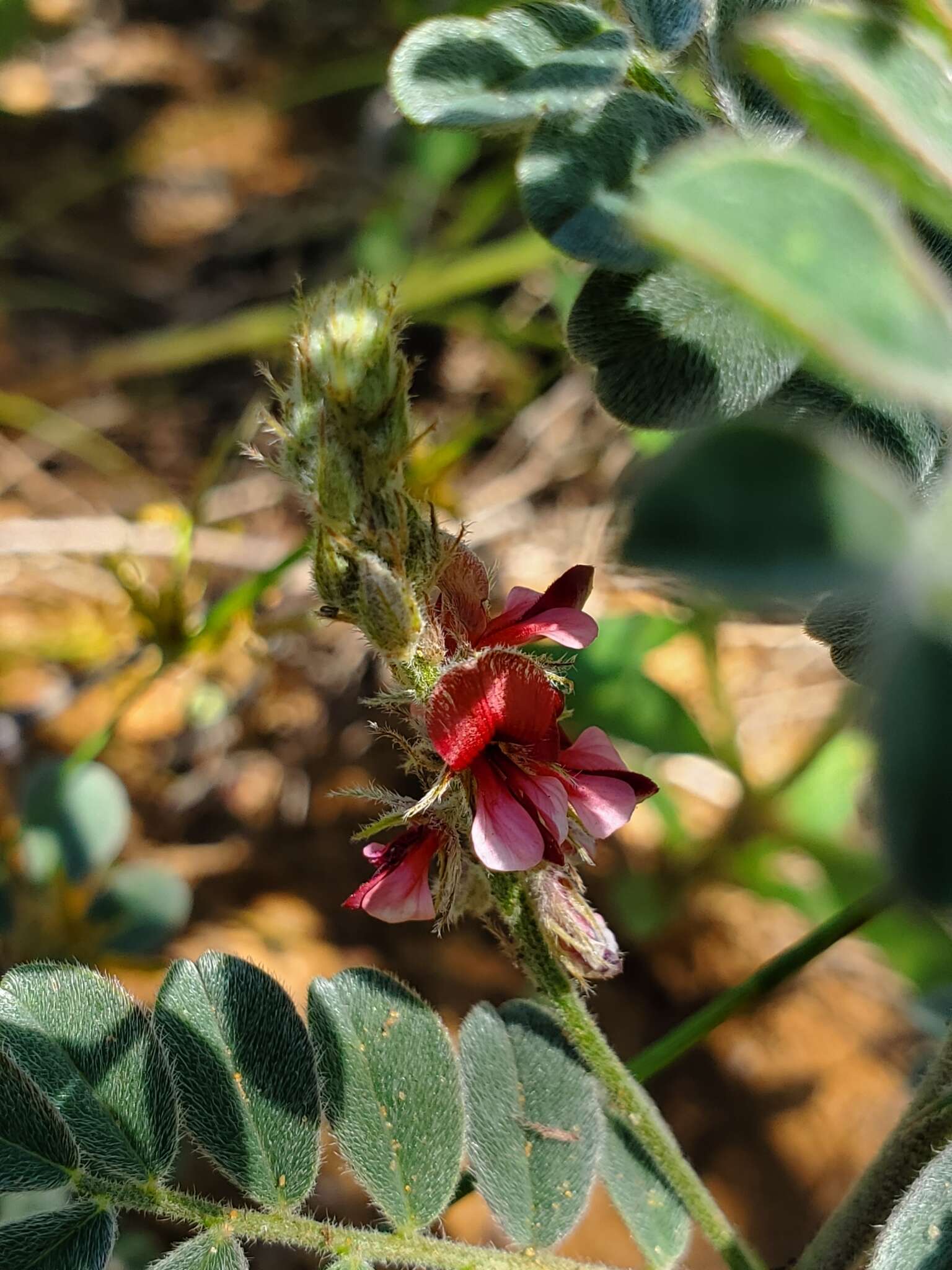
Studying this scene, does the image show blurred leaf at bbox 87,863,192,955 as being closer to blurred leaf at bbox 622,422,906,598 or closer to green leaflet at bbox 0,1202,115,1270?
green leaflet at bbox 0,1202,115,1270

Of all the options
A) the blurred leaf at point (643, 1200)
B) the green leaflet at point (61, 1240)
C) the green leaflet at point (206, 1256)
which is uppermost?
the blurred leaf at point (643, 1200)

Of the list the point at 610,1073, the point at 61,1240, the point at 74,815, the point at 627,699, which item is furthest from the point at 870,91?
the point at 74,815

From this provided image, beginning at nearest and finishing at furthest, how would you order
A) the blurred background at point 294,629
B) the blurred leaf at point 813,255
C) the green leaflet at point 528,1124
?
the blurred leaf at point 813,255 < the green leaflet at point 528,1124 < the blurred background at point 294,629

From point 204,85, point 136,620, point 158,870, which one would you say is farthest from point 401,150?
point 158,870

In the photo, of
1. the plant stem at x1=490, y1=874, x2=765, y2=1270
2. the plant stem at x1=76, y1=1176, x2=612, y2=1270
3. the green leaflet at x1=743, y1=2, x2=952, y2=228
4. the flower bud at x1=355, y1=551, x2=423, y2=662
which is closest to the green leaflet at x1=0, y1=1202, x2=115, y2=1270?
the plant stem at x1=76, y1=1176, x2=612, y2=1270

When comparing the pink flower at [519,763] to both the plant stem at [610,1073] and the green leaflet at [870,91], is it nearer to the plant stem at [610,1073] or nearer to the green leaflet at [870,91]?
the plant stem at [610,1073]

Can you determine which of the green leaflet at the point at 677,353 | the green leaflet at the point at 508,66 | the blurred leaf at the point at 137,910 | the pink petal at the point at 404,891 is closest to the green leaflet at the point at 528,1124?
the pink petal at the point at 404,891

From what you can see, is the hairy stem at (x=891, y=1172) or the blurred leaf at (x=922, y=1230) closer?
the blurred leaf at (x=922, y=1230)
